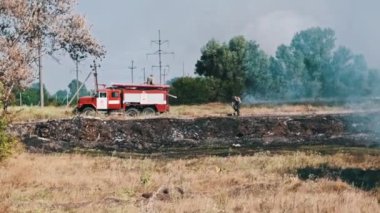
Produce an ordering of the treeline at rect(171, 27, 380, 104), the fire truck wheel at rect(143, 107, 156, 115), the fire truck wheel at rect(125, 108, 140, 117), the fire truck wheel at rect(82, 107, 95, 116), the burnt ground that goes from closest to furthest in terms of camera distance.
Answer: the burnt ground → the fire truck wheel at rect(82, 107, 95, 116) → the fire truck wheel at rect(125, 108, 140, 117) → the fire truck wheel at rect(143, 107, 156, 115) → the treeline at rect(171, 27, 380, 104)

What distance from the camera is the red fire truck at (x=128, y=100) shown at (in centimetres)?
4375

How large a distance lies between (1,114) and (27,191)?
17.9 feet

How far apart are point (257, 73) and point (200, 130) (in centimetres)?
4704

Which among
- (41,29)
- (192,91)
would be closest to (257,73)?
(192,91)

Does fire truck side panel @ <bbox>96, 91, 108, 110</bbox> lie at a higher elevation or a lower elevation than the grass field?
higher

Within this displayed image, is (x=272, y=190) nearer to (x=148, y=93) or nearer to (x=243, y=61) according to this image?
(x=148, y=93)

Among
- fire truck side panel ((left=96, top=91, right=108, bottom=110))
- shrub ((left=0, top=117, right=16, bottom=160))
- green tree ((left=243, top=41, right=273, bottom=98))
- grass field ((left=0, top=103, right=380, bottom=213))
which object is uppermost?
green tree ((left=243, top=41, right=273, bottom=98))

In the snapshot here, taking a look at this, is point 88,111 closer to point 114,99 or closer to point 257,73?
point 114,99

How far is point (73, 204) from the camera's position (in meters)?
12.0

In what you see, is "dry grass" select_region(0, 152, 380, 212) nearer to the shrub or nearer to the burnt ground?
the shrub

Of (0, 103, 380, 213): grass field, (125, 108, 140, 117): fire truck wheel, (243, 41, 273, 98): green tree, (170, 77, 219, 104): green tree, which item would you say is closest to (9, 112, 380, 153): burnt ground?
(125, 108, 140, 117): fire truck wheel

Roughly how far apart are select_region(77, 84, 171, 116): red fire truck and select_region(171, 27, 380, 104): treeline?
11.5 metres

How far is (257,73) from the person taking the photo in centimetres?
8388

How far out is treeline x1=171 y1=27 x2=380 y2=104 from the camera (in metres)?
54.3
